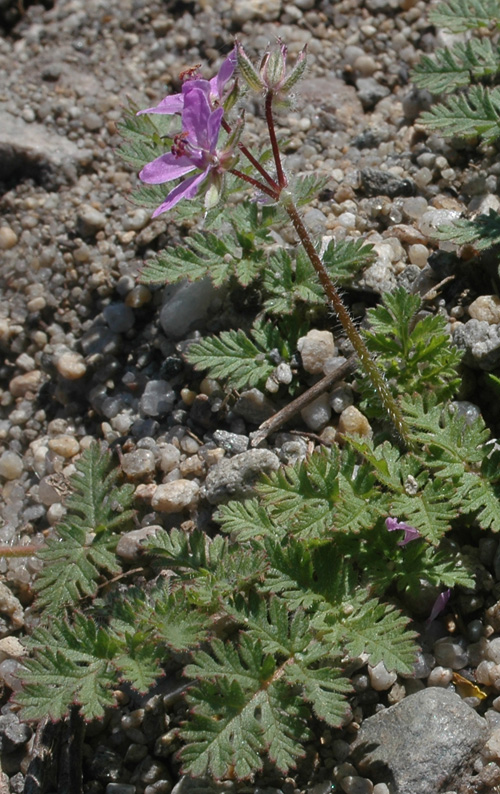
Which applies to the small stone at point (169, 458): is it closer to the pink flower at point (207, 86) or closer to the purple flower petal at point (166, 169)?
the purple flower petal at point (166, 169)

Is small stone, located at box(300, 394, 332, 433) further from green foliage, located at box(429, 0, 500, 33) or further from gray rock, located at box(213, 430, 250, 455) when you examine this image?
green foliage, located at box(429, 0, 500, 33)

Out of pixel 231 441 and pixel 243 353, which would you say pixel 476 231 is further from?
pixel 231 441

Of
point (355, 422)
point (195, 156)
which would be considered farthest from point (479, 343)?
point (195, 156)

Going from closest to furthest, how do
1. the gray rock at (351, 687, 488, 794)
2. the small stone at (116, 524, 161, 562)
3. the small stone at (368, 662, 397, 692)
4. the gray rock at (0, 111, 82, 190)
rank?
the gray rock at (351, 687, 488, 794) < the small stone at (368, 662, 397, 692) < the small stone at (116, 524, 161, 562) < the gray rock at (0, 111, 82, 190)

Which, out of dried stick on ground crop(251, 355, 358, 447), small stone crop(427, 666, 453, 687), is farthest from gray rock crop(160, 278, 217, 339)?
small stone crop(427, 666, 453, 687)

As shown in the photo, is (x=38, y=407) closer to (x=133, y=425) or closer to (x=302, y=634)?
(x=133, y=425)

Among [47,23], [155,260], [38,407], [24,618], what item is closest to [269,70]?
[155,260]

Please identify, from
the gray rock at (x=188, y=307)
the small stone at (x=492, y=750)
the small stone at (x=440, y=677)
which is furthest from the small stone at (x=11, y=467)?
the small stone at (x=492, y=750)
